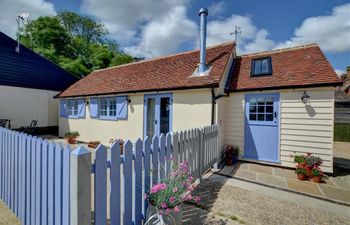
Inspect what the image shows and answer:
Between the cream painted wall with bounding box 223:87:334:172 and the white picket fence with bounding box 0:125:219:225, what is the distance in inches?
163

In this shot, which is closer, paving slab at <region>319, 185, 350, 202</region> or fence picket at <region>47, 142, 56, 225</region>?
fence picket at <region>47, 142, 56, 225</region>

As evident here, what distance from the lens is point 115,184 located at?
1.94m

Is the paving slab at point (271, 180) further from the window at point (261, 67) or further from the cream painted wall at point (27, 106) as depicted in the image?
the cream painted wall at point (27, 106)

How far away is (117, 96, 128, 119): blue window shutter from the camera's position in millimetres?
8531

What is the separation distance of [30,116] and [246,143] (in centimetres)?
1332

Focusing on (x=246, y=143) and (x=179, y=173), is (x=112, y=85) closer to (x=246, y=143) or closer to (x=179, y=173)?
(x=246, y=143)

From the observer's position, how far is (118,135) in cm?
888

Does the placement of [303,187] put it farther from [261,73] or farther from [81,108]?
[81,108]

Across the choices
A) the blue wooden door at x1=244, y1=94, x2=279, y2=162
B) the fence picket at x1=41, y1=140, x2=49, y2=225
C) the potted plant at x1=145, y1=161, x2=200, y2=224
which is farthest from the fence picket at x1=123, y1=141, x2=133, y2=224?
the blue wooden door at x1=244, y1=94, x2=279, y2=162

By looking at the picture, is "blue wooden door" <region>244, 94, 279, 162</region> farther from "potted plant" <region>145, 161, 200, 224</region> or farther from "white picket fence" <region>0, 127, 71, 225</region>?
"white picket fence" <region>0, 127, 71, 225</region>

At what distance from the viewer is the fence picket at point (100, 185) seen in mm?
1706

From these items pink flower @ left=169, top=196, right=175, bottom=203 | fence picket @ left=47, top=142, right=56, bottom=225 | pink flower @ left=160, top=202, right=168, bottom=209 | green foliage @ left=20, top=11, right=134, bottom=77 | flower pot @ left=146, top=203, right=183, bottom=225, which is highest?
green foliage @ left=20, top=11, right=134, bottom=77

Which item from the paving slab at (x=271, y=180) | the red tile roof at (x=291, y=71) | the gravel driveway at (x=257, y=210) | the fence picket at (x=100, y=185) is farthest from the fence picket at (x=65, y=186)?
the red tile roof at (x=291, y=71)

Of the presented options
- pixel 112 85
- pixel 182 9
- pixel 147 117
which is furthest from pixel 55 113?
pixel 182 9
